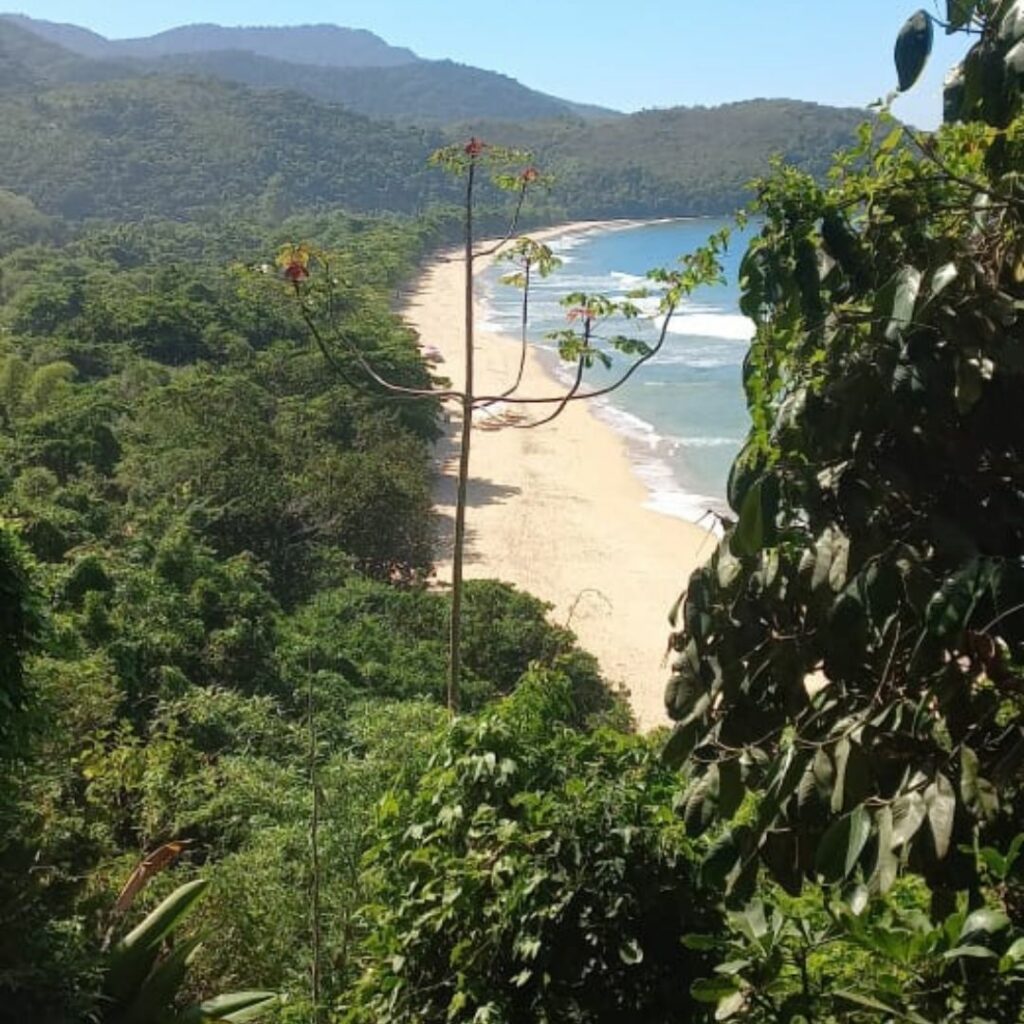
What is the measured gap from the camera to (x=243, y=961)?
5469 millimetres

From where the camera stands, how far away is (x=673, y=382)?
1507 inches

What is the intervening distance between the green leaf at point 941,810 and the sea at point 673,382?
4.46 m

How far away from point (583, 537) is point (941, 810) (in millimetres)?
20942

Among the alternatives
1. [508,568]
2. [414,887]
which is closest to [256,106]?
[508,568]

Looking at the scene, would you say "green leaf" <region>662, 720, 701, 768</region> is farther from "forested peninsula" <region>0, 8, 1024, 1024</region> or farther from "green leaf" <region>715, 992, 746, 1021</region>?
"green leaf" <region>715, 992, 746, 1021</region>

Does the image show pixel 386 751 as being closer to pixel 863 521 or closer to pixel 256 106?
pixel 863 521

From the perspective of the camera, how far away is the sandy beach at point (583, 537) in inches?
677

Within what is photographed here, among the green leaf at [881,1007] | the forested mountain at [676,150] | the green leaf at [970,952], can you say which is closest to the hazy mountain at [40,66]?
the forested mountain at [676,150]

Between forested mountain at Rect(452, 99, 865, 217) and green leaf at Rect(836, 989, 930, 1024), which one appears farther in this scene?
forested mountain at Rect(452, 99, 865, 217)

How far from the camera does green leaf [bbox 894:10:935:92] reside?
2027 millimetres

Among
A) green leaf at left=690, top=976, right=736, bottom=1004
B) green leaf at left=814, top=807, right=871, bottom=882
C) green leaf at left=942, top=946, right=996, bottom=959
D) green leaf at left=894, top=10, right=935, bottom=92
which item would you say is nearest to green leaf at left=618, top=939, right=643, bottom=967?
green leaf at left=690, top=976, right=736, bottom=1004

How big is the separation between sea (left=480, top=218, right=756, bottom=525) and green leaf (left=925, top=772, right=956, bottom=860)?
446 cm

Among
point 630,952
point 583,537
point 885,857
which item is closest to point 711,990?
point 885,857

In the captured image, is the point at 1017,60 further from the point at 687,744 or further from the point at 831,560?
the point at 687,744
